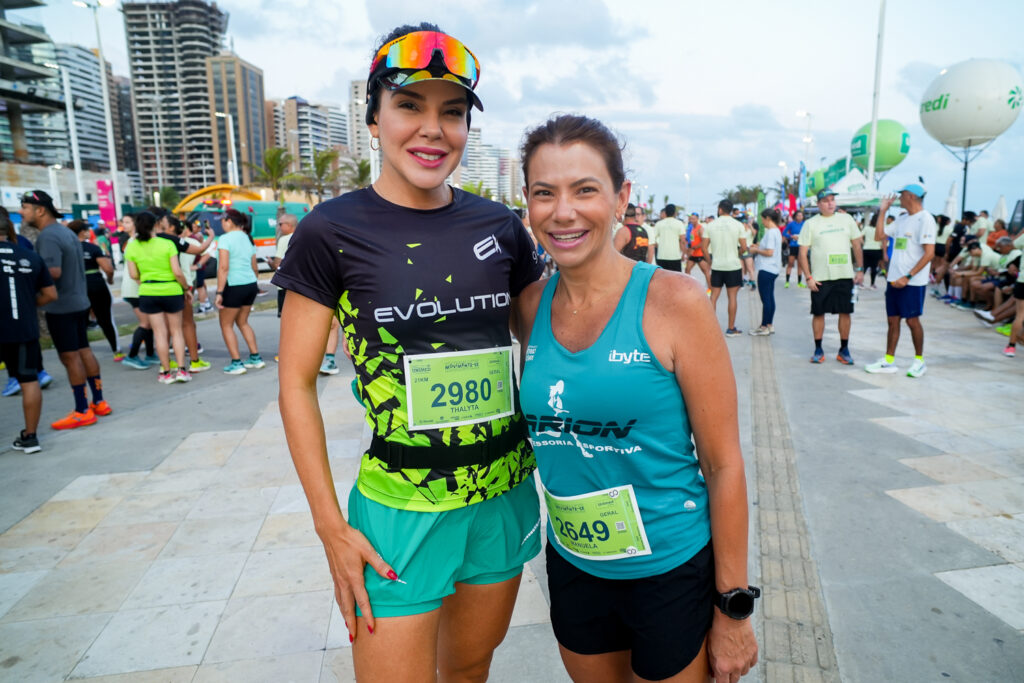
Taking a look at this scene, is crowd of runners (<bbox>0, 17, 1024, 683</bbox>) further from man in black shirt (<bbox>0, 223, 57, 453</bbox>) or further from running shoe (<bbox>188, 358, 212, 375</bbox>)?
running shoe (<bbox>188, 358, 212, 375</bbox>)

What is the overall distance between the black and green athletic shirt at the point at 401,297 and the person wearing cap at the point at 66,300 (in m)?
5.45

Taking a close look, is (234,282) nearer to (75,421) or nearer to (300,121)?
(75,421)

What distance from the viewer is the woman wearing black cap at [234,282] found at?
24.9ft

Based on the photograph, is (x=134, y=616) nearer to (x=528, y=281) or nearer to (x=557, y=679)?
(x=557, y=679)

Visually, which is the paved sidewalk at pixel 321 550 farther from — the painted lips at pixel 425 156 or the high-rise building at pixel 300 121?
the high-rise building at pixel 300 121

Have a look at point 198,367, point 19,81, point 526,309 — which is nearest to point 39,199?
point 198,367

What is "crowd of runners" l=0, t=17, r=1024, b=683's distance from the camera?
150 centimetres

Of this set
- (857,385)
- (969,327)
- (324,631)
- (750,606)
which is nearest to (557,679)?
(324,631)

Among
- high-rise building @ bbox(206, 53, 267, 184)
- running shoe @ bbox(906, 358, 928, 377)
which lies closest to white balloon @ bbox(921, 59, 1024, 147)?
running shoe @ bbox(906, 358, 928, 377)

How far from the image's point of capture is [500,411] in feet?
5.71

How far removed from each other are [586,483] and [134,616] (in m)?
2.54

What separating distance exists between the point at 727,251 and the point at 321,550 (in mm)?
7943

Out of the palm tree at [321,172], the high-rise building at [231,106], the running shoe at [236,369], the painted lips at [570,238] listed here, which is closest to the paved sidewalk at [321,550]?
the running shoe at [236,369]

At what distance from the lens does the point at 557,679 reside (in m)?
2.45
